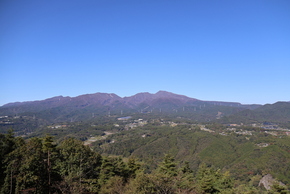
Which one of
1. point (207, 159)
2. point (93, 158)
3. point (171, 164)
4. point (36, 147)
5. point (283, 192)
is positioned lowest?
point (207, 159)

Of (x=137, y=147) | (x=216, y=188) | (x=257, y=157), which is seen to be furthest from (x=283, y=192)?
(x=137, y=147)

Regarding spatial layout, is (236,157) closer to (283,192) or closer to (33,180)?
(283,192)

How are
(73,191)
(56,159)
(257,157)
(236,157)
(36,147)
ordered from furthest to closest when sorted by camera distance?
(236,157) → (257,157) → (56,159) → (36,147) → (73,191)

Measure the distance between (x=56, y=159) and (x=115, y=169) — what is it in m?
6.88

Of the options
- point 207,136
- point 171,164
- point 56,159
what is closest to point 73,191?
point 56,159

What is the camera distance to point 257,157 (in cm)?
6281

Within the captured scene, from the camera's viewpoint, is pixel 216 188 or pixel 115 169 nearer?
pixel 216 188

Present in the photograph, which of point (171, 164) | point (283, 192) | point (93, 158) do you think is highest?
point (93, 158)

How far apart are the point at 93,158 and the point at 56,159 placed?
13.5 ft

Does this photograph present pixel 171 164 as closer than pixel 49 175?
No

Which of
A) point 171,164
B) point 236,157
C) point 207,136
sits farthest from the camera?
point 207,136

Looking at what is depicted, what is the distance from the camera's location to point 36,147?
15.0 meters

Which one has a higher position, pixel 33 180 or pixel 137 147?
pixel 33 180

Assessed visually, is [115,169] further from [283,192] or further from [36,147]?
[283,192]
